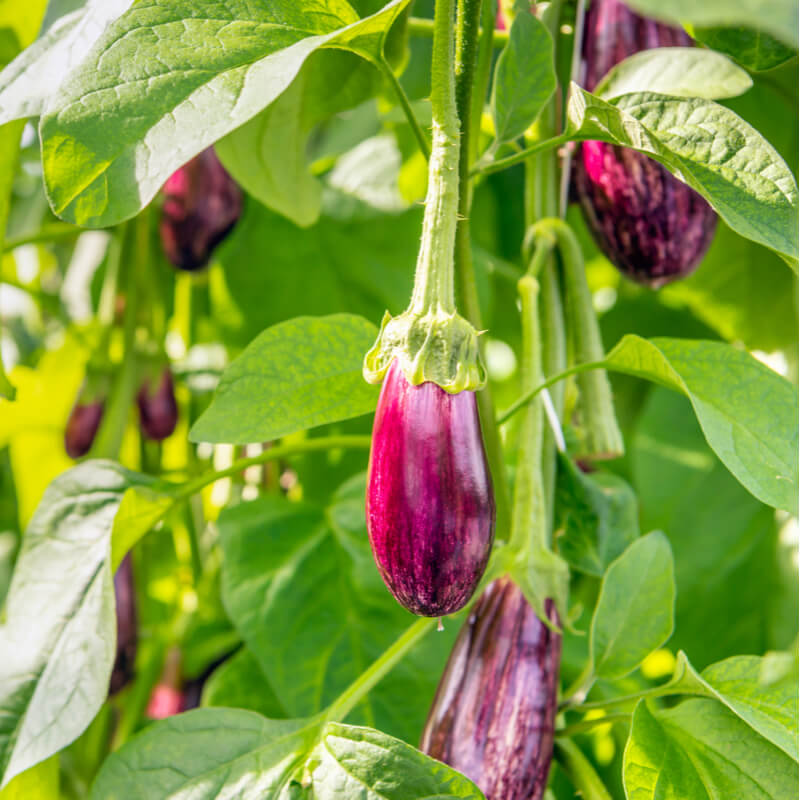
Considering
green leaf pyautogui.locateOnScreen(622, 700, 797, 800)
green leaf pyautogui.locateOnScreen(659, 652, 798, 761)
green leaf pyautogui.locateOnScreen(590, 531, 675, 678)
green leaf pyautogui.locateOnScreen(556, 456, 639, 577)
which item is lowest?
→ green leaf pyautogui.locateOnScreen(622, 700, 797, 800)

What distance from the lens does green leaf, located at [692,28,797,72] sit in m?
0.37

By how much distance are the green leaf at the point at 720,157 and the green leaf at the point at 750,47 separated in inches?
2.2

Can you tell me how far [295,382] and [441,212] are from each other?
0.11 m

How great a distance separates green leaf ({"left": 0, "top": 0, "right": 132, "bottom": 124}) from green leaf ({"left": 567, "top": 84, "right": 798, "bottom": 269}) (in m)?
0.17

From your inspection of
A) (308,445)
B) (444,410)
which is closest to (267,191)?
(308,445)

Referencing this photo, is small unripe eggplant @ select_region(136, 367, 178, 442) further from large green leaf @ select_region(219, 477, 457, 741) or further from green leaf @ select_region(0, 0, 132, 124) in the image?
green leaf @ select_region(0, 0, 132, 124)

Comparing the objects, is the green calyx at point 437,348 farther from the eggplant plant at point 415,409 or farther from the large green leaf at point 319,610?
the large green leaf at point 319,610

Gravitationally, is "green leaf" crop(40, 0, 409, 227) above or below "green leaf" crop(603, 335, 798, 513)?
above

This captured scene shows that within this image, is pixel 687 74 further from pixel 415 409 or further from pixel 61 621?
pixel 61 621

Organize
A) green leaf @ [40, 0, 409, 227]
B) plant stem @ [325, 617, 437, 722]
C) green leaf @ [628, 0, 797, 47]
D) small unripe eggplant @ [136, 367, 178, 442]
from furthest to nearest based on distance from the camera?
small unripe eggplant @ [136, 367, 178, 442]
plant stem @ [325, 617, 437, 722]
green leaf @ [40, 0, 409, 227]
green leaf @ [628, 0, 797, 47]

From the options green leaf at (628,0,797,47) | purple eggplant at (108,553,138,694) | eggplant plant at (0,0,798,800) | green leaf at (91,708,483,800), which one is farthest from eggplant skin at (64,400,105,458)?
green leaf at (628,0,797,47)

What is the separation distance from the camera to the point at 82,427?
2.20 feet

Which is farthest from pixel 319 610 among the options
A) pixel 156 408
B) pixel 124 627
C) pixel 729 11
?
pixel 729 11

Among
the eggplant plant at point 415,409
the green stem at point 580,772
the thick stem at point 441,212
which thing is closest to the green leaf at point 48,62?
the eggplant plant at point 415,409
